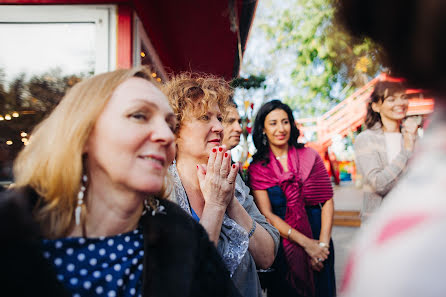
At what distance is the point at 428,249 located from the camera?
48cm

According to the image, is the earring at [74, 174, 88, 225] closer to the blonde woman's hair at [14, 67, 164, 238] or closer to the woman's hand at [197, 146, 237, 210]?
the blonde woman's hair at [14, 67, 164, 238]

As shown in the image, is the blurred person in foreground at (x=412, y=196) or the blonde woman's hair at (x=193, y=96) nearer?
the blurred person in foreground at (x=412, y=196)

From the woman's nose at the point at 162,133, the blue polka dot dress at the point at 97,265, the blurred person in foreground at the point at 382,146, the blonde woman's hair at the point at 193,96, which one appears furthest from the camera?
the blurred person in foreground at the point at 382,146

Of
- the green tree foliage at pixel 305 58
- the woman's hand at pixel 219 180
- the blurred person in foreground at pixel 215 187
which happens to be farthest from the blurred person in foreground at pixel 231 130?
the green tree foliage at pixel 305 58

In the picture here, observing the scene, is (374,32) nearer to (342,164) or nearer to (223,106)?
(223,106)

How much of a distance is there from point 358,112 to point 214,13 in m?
11.9

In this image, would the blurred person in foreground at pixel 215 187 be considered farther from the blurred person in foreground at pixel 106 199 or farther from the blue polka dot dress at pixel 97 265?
the blue polka dot dress at pixel 97 265

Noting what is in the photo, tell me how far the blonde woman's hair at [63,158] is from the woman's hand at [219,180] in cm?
63

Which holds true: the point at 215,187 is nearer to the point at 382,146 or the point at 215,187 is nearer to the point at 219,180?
the point at 219,180

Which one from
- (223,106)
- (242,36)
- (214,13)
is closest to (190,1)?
(214,13)

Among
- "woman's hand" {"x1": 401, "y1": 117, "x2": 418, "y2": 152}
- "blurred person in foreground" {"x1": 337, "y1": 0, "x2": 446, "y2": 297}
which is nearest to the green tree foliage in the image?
"woman's hand" {"x1": 401, "y1": 117, "x2": 418, "y2": 152}

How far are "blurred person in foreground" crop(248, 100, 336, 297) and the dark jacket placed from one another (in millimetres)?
1710

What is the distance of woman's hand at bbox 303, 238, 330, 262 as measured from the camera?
9.45ft

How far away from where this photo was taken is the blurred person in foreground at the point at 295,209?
2.83m
